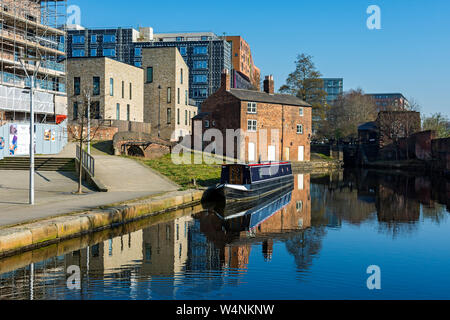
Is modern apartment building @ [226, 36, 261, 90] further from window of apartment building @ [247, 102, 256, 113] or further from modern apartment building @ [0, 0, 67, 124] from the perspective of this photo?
modern apartment building @ [0, 0, 67, 124]

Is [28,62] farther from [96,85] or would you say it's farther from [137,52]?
[137,52]

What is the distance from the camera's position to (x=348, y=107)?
74438 millimetres

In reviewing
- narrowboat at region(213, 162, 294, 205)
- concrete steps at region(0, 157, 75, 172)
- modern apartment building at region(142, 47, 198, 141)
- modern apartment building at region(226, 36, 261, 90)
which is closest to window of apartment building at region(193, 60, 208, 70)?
modern apartment building at region(226, 36, 261, 90)

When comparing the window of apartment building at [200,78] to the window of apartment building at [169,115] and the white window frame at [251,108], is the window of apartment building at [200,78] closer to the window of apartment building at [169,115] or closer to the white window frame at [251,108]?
the window of apartment building at [169,115]

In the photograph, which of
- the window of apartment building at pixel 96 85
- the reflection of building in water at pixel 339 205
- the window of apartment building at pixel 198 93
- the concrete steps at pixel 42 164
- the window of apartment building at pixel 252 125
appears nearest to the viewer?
the reflection of building in water at pixel 339 205

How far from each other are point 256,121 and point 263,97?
332 cm

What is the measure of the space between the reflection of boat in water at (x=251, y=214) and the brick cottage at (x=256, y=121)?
1896 cm

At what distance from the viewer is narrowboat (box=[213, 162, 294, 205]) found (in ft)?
70.4

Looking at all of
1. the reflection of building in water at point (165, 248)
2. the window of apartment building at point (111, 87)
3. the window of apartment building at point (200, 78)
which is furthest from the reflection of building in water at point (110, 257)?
the window of apartment building at point (200, 78)

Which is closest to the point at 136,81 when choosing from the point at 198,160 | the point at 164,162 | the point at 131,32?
the point at 198,160

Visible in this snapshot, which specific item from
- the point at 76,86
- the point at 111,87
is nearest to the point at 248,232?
the point at 111,87

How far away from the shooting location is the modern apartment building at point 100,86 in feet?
139

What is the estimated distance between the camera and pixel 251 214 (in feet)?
63.5
